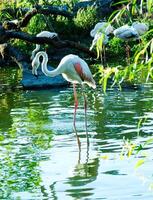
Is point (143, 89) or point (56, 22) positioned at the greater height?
point (56, 22)

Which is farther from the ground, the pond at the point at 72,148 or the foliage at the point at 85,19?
the foliage at the point at 85,19

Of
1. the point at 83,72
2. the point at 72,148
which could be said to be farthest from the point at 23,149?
the point at 83,72

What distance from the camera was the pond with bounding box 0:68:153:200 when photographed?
7.02 meters

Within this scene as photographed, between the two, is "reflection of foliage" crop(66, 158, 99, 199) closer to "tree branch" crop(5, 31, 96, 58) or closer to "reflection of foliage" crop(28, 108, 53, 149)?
"reflection of foliage" crop(28, 108, 53, 149)

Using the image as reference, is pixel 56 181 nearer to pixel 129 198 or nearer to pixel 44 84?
pixel 129 198

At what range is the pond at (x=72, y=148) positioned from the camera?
7020 millimetres

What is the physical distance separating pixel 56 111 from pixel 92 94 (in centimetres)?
228

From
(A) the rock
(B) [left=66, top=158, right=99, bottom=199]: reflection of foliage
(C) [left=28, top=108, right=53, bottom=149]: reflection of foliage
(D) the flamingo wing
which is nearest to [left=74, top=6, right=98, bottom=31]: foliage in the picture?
(A) the rock

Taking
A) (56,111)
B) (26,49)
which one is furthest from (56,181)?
(26,49)

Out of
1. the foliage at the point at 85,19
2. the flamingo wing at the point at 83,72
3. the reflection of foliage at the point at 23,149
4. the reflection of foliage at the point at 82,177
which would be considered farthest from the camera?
the foliage at the point at 85,19

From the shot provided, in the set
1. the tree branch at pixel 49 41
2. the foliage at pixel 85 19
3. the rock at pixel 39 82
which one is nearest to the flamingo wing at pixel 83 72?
the tree branch at pixel 49 41

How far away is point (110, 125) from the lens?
34.6 feet

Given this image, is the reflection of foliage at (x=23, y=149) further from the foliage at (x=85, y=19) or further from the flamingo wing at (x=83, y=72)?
the foliage at (x=85, y=19)

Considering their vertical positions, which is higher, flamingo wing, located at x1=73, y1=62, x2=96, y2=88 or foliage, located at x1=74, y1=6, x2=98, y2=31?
foliage, located at x1=74, y1=6, x2=98, y2=31
